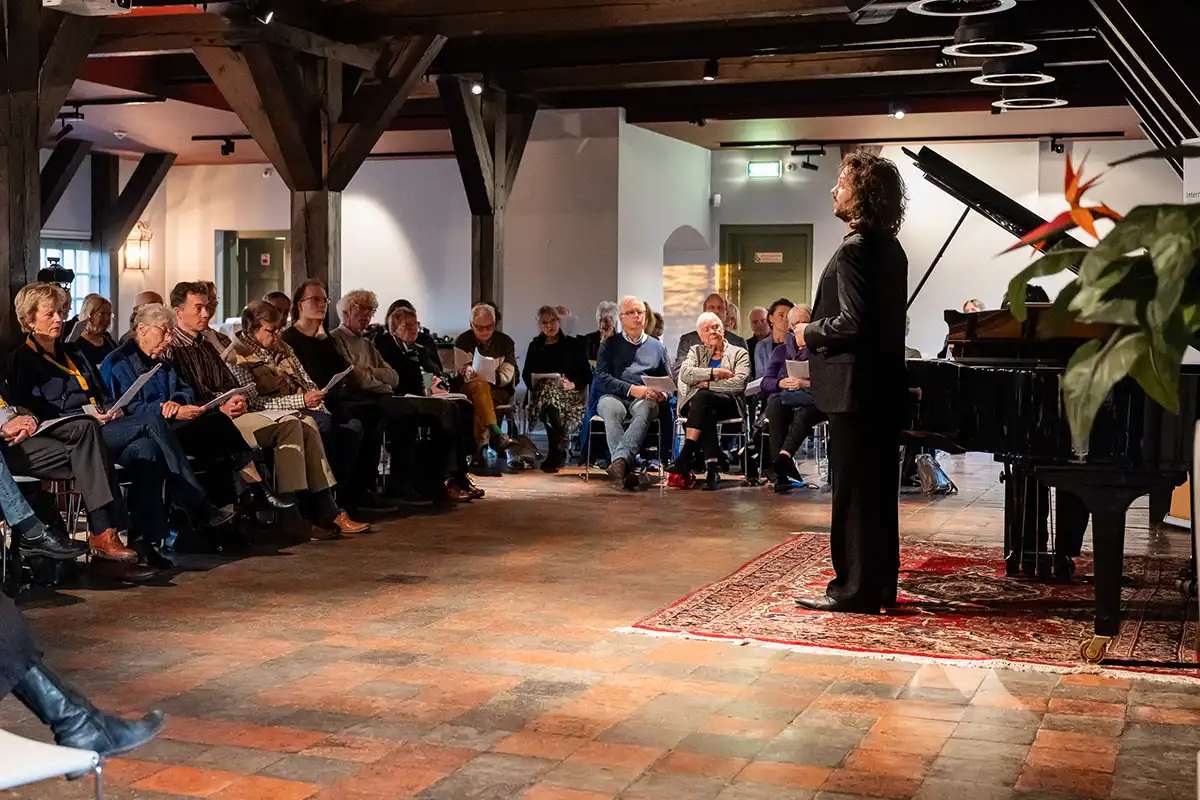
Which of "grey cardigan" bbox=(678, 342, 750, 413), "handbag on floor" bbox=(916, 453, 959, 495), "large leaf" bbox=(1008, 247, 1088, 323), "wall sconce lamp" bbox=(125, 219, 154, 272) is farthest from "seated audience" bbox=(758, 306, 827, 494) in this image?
"wall sconce lamp" bbox=(125, 219, 154, 272)

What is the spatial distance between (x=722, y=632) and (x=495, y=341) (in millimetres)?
6037

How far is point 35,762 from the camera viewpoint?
198 centimetres

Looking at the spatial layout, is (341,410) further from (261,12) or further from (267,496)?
(261,12)

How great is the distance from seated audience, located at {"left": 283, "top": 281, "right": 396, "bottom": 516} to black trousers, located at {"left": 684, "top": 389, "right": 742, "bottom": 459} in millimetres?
2399

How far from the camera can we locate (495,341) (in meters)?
10.7

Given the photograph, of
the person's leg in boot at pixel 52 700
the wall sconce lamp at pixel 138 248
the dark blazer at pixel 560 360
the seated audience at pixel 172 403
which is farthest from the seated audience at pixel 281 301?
the wall sconce lamp at pixel 138 248

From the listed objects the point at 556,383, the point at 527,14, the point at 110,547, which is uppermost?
the point at 527,14

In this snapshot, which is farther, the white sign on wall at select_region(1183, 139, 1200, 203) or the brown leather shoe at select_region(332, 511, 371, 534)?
the white sign on wall at select_region(1183, 139, 1200, 203)

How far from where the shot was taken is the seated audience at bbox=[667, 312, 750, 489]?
9680mm

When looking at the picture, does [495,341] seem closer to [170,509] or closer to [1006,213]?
[170,509]

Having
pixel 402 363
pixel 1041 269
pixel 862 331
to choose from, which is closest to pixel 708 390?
pixel 402 363

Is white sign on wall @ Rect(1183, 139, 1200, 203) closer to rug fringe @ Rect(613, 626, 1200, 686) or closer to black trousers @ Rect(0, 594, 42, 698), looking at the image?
rug fringe @ Rect(613, 626, 1200, 686)

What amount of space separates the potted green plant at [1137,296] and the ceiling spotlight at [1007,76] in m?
7.22

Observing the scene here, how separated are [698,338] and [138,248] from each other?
9.26m
